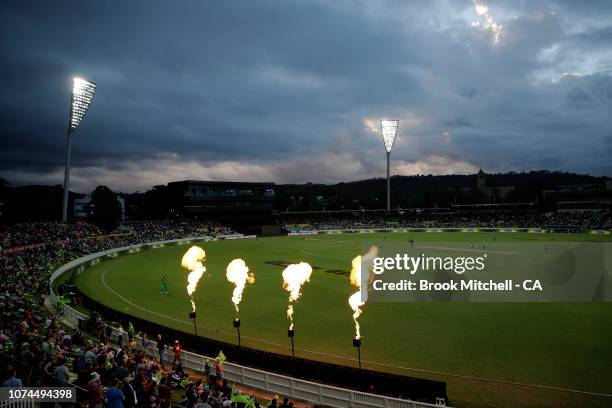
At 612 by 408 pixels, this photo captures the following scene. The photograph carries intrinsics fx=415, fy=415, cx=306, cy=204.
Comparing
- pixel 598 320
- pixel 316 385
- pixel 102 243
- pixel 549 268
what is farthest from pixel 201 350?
pixel 102 243

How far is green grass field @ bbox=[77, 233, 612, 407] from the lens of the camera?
53.8 feet

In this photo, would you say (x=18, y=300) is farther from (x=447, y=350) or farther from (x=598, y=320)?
(x=598, y=320)

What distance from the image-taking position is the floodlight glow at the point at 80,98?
6097 cm

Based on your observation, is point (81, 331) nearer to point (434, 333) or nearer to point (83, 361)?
point (83, 361)

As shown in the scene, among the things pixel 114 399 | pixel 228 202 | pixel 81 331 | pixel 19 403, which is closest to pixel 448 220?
pixel 228 202

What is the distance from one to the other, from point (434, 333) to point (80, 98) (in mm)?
60706

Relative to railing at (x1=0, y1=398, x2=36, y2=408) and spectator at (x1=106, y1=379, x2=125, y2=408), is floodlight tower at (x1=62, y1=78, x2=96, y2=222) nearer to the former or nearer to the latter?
spectator at (x1=106, y1=379, x2=125, y2=408)

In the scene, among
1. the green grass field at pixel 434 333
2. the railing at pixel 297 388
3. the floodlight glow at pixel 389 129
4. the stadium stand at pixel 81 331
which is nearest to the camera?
the stadium stand at pixel 81 331

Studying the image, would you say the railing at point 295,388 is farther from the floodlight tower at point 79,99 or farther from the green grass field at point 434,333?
the floodlight tower at point 79,99

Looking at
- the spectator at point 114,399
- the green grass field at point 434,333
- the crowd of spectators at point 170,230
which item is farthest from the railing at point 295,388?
the crowd of spectators at point 170,230

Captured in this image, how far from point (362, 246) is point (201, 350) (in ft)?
174

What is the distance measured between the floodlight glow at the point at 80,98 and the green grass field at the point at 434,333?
3270cm

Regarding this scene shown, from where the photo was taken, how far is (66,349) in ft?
51.7

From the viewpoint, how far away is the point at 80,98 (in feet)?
203
